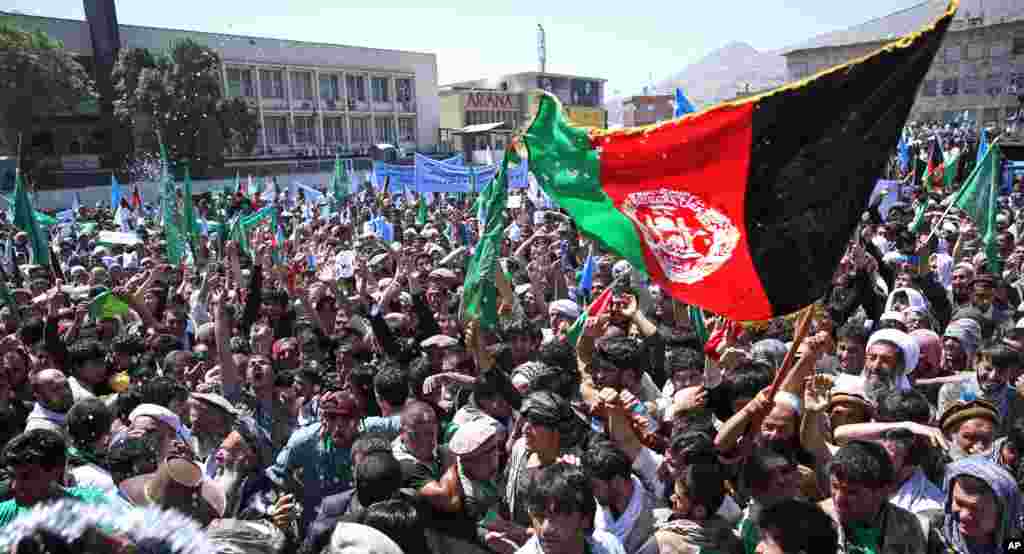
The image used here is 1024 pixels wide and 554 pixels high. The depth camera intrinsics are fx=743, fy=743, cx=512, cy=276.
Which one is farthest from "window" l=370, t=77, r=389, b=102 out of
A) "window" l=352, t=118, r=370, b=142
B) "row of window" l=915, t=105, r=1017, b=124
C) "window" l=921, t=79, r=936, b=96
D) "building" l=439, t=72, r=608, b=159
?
"window" l=921, t=79, r=936, b=96

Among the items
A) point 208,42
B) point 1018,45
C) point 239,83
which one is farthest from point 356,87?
point 1018,45

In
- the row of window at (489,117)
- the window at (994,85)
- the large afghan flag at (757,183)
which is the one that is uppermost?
the window at (994,85)

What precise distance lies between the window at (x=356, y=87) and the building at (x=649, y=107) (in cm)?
2046

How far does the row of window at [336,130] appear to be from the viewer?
171 ft

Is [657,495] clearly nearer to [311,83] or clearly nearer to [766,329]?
[766,329]

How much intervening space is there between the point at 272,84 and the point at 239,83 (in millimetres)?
2535

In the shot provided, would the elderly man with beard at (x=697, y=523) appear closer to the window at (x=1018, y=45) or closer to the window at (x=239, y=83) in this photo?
the window at (x=239, y=83)

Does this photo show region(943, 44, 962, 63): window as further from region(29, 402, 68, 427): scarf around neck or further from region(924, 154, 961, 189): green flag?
region(29, 402, 68, 427): scarf around neck

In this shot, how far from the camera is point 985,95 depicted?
63.3 m

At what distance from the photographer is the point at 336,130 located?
182ft

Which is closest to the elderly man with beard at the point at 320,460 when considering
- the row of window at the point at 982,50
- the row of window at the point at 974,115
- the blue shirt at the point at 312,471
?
the blue shirt at the point at 312,471

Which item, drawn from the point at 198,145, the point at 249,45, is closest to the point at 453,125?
the point at 249,45

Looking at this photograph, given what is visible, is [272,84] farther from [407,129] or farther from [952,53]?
[952,53]

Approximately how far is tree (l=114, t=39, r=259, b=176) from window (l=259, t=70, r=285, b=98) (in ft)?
42.3
